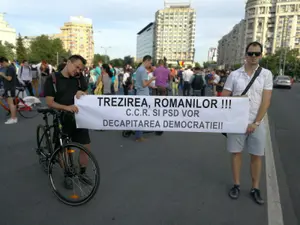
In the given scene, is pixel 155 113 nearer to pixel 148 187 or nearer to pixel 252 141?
pixel 148 187

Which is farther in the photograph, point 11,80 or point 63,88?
point 11,80

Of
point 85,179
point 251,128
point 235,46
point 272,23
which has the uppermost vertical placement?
point 272,23

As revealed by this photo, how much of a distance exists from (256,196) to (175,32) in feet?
627

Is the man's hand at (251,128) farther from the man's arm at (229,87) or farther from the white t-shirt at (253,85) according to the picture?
the man's arm at (229,87)

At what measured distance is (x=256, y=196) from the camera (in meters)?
3.44

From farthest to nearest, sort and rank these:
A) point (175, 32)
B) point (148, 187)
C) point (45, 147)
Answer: point (175, 32) < point (45, 147) < point (148, 187)

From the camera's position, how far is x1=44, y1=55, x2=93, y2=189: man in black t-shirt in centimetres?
340

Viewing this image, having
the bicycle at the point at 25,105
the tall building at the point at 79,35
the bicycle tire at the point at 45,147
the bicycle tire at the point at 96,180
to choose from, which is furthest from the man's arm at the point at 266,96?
the tall building at the point at 79,35

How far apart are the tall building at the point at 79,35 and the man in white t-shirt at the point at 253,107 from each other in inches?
6483

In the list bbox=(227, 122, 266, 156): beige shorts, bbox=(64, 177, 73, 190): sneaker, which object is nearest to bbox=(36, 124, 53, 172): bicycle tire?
bbox=(64, 177, 73, 190): sneaker

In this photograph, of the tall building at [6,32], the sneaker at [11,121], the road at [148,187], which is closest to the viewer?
the road at [148,187]

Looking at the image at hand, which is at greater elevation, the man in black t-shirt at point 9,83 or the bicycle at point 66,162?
the man in black t-shirt at point 9,83

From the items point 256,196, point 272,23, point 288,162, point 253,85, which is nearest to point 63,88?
point 253,85

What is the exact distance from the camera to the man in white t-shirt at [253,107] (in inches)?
128
